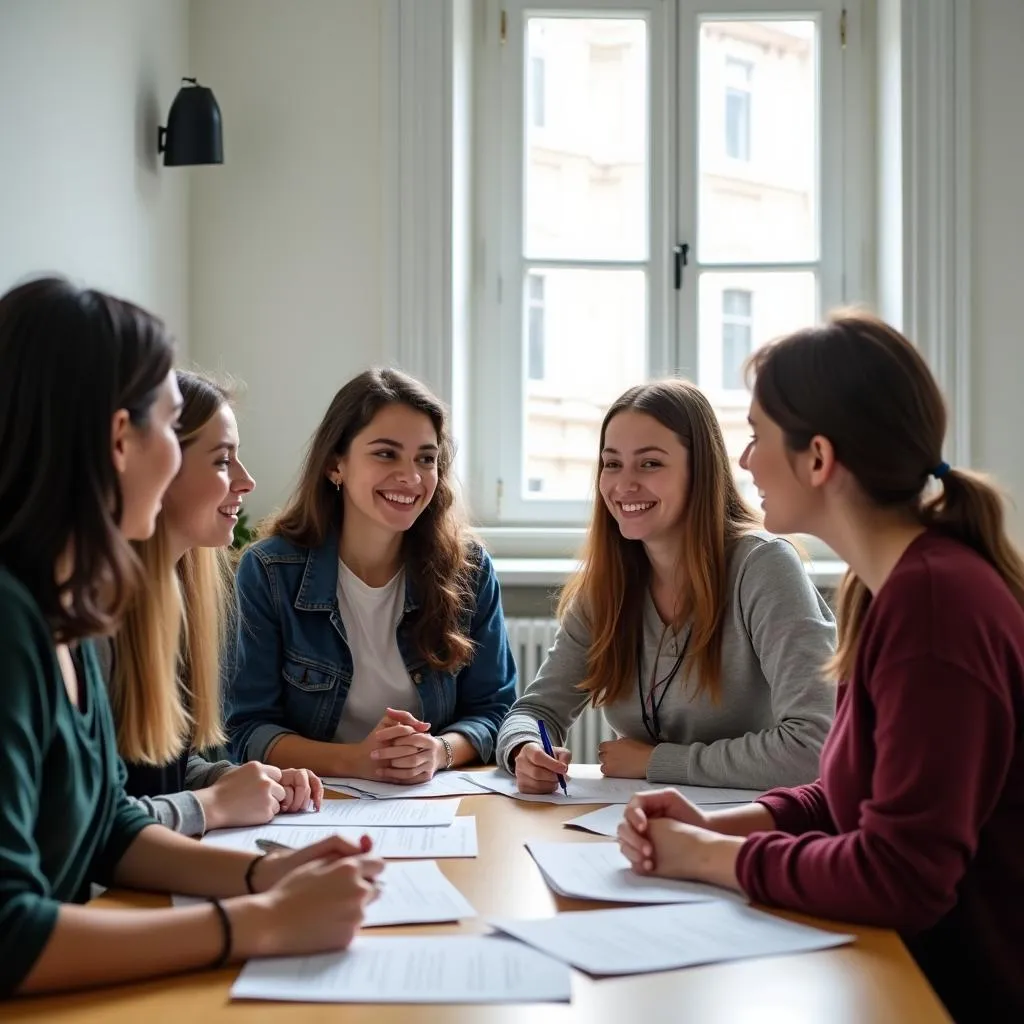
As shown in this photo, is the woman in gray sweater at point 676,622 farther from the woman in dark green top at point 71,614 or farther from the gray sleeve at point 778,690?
the woman in dark green top at point 71,614

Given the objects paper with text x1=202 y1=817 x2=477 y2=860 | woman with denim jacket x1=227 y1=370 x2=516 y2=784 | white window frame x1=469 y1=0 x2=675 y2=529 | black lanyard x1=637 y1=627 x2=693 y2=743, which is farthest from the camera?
white window frame x1=469 y1=0 x2=675 y2=529

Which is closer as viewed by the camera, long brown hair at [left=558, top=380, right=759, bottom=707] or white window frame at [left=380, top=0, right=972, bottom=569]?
long brown hair at [left=558, top=380, right=759, bottom=707]

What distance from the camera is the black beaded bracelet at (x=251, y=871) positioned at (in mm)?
1283

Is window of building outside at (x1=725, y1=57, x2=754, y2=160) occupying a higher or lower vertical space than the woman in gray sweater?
higher

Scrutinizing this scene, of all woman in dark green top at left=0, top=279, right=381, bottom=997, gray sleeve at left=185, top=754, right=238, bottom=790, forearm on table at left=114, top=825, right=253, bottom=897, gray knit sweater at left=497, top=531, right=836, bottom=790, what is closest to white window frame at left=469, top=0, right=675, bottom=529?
gray knit sweater at left=497, top=531, right=836, bottom=790

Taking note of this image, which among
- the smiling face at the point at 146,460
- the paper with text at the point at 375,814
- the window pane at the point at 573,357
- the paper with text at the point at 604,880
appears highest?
the window pane at the point at 573,357

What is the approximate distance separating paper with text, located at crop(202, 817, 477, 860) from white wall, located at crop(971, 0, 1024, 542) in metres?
2.30

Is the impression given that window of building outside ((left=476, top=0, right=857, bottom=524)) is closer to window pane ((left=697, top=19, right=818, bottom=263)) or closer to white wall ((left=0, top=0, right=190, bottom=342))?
window pane ((left=697, top=19, right=818, bottom=263))

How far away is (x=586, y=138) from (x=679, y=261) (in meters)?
0.45

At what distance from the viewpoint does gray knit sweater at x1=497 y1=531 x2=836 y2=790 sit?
1.78 metres

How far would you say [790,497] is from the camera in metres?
1.40

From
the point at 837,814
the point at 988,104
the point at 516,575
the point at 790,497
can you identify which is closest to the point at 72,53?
the point at 516,575

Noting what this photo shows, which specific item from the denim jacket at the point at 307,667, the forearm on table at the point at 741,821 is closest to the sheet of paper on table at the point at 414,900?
the forearm on table at the point at 741,821

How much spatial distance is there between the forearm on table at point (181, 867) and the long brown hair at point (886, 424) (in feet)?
2.45
